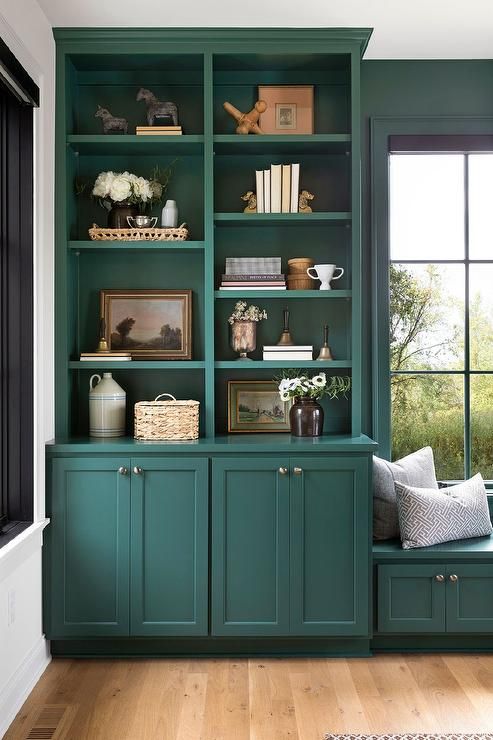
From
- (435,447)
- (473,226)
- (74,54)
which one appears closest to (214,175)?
(74,54)

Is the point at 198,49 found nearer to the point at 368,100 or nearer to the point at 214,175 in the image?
the point at 214,175

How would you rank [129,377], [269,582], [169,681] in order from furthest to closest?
[129,377] → [269,582] → [169,681]

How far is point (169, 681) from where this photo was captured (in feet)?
10.00

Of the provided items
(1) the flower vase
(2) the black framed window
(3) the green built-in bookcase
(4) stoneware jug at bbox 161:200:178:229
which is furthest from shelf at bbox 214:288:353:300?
(2) the black framed window

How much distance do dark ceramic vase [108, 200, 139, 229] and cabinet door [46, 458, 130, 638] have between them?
1123mm

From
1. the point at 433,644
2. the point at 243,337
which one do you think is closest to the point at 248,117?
the point at 243,337

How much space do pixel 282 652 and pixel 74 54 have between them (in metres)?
2.86

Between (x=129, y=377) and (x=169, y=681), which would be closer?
(x=169, y=681)

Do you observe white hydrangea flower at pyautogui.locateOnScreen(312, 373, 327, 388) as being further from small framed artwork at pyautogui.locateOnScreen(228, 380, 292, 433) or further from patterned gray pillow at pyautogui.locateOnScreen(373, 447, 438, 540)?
patterned gray pillow at pyautogui.locateOnScreen(373, 447, 438, 540)

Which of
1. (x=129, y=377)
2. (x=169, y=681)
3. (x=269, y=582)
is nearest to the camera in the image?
(x=169, y=681)

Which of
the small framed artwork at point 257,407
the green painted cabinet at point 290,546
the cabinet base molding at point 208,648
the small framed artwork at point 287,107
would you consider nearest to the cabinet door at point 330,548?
the green painted cabinet at point 290,546

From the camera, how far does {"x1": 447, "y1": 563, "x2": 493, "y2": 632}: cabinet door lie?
3.28 metres

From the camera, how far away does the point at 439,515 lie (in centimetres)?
334

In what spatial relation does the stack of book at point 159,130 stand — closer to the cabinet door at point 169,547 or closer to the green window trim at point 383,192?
the green window trim at point 383,192
